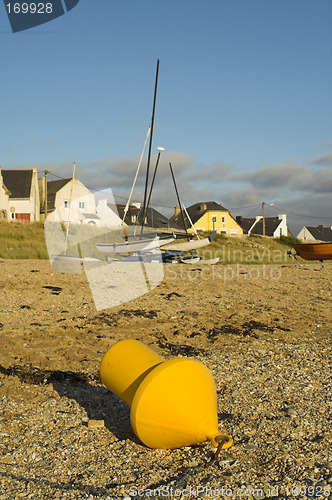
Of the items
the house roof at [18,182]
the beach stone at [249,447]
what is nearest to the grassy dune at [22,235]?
the house roof at [18,182]

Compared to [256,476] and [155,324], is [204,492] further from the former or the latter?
[155,324]

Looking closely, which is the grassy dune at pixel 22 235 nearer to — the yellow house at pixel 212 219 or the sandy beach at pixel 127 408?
the sandy beach at pixel 127 408

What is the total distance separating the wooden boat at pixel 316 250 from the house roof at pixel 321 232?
7229 cm

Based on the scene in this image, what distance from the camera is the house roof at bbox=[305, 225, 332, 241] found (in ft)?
289

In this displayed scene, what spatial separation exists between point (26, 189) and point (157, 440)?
51.6 meters

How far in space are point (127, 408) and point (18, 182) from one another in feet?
171

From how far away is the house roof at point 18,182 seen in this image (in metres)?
50.9

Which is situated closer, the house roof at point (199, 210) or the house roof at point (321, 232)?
the house roof at point (199, 210)

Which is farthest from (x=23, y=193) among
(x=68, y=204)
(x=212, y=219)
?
(x=212, y=219)

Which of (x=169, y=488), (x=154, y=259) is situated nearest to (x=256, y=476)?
(x=169, y=488)

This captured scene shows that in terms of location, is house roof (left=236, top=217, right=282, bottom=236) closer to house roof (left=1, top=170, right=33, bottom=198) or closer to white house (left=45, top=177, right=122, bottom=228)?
white house (left=45, top=177, right=122, bottom=228)

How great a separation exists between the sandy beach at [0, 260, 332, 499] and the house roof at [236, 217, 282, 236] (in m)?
67.7

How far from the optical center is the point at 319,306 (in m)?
11.3

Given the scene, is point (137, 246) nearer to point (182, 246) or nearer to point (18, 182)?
point (182, 246)
